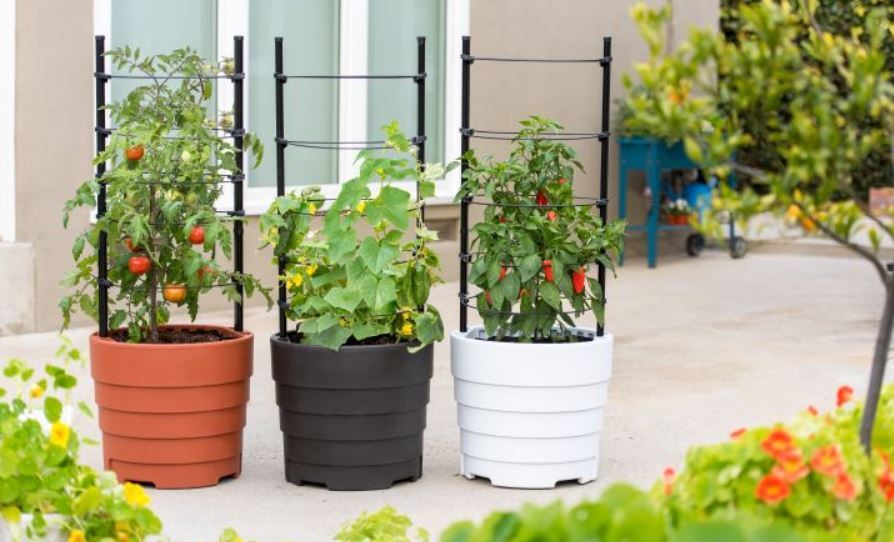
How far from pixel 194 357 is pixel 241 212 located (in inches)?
20.2

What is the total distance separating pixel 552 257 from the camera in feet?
14.6

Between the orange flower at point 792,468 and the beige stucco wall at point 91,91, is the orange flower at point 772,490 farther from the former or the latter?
the beige stucco wall at point 91,91

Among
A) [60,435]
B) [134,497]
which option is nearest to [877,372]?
[134,497]

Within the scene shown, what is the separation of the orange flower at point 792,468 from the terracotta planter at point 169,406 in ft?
7.76

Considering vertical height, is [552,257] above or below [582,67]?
below

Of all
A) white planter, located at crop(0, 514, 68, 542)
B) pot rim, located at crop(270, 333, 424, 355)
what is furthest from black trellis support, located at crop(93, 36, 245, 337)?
white planter, located at crop(0, 514, 68, 542)

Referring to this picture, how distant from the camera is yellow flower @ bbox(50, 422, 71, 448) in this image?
9.29 feet

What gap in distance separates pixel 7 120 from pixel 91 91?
1.40 ft

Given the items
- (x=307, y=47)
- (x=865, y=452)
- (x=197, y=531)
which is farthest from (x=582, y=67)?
(x=865, y=452)

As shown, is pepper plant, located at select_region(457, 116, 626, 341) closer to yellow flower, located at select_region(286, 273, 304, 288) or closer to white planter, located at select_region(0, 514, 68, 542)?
yellow flower, located at select_region(286, 273, 304, 288)

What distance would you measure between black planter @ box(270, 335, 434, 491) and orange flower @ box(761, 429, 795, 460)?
6.89 ft

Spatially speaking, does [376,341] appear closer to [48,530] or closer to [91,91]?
[48,530]

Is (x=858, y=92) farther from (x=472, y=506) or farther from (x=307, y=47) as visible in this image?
(x=307, y=47)

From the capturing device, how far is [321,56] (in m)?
8.44
